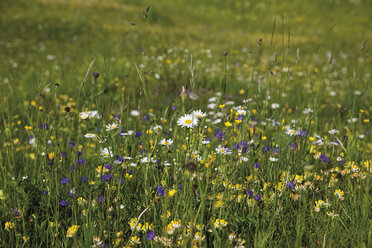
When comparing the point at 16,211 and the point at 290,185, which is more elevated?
the point at 290,185

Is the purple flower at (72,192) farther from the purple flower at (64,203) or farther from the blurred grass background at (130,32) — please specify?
the blurred grass background at (130,32)

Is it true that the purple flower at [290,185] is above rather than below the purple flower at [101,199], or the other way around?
above

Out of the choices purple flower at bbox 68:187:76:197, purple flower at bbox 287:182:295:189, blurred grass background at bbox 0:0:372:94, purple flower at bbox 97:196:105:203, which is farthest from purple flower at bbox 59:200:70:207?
blurred grass background at bbox 0:0:372:94

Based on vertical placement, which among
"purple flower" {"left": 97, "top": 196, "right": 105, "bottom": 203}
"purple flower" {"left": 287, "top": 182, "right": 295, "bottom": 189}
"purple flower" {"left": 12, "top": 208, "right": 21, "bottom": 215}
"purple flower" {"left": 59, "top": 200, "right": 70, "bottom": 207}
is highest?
"purple flower" {"left": 287, "top": 182, "right": 295, "bottom": 189}

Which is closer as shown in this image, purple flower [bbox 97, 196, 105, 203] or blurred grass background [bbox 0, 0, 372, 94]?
purple flower [bbox 97, 196, 105, 203]

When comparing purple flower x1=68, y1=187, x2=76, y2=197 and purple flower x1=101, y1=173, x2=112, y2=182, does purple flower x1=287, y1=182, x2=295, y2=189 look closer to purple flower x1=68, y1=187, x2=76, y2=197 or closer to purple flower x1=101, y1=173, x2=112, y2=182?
purple flower x1=101, y1=173, x2=112, y2=182

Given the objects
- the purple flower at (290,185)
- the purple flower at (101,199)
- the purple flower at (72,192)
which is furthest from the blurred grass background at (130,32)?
the purple flower at (290,185)

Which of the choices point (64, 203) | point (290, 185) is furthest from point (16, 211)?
point (290, 185)

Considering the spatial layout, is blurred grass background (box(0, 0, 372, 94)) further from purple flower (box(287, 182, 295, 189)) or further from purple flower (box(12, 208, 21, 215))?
purple flower (box(287, 182, 295, 189))

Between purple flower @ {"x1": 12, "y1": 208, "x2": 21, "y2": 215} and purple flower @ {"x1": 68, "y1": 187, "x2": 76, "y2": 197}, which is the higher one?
purple flower @ {"x1": 68, "y1": 187, "x2": 76, "y2": 197}

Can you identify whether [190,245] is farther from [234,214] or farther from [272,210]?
[272,210]

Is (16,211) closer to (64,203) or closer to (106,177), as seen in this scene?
(64,203)

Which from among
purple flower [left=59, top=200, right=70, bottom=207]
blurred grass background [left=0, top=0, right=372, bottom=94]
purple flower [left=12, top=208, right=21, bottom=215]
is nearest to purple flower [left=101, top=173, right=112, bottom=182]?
purple flower [left=59, top=200, right=70, bottom=207]

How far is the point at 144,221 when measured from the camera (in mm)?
1537
